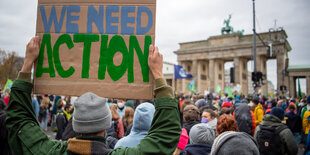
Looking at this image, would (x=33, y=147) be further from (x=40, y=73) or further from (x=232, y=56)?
(x=232, y=56)

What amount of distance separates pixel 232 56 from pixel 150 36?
1729 inches

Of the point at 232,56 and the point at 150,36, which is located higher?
the point at 232,56

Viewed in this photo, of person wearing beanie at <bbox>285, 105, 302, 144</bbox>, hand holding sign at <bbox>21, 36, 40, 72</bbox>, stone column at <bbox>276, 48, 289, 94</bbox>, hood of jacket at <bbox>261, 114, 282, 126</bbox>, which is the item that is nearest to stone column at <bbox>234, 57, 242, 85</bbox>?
stone column at <bbox>276, 48, 289, 94</bbox>

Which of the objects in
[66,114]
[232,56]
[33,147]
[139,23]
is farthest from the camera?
[232,56]

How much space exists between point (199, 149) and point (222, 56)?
43.2m

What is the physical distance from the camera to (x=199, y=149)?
289 cm

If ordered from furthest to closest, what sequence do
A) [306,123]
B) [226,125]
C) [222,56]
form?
1. [222,56]
2. [306,123]
3. [226,125]

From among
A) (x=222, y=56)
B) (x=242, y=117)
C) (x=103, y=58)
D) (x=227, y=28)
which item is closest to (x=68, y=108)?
(x=103, y=58)

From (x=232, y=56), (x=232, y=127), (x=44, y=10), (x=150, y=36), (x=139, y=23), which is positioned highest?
(x=232, y=56)

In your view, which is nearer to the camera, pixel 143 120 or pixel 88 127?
pixel 88 127

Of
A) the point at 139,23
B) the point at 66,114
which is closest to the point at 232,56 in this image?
the point at 66,114

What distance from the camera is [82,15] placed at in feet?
6.11

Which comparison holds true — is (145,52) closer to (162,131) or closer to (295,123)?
(162,131)

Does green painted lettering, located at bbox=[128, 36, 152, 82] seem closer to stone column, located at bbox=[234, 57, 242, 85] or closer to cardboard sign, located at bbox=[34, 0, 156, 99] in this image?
cardboard sign, located at bbox=[34, 0, 156, 99]
